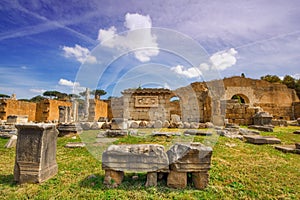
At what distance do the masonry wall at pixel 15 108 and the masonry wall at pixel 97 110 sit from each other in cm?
586

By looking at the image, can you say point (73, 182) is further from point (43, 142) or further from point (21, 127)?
point (21, 127)

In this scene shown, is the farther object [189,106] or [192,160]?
[189,106]

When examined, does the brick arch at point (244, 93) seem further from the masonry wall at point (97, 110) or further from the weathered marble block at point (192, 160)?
the weathered marble block at point (192, 160)

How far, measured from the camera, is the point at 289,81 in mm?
35875

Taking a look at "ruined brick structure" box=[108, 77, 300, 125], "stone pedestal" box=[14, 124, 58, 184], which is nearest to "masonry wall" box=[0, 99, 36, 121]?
"ruined brick structure" box=[108, 77, 300, 125]

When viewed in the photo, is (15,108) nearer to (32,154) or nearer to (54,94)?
(32,154)

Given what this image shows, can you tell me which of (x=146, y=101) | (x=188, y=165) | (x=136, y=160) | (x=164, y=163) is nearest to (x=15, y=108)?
(x=146, y=101)

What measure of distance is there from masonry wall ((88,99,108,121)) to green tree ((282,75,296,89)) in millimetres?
36533

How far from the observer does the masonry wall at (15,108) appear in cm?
1373

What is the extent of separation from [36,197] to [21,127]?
1.28 metres

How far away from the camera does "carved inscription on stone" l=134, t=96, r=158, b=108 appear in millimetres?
16250

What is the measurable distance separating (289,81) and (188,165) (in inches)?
1696

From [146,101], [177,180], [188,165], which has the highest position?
[146,101]

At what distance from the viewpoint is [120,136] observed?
302 inches
